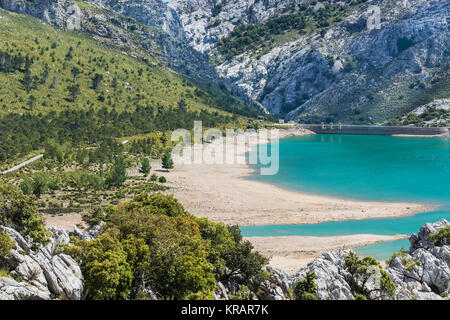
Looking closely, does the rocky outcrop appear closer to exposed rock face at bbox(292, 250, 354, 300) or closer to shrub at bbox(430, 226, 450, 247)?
exposed rock face at bbox(292, 250, 354, 300)

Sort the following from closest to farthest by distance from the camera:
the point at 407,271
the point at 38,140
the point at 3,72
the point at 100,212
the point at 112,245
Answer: the point at 112,245, the point at 407,271, the point at 100,212, the point at 38,140, the point at 3,72

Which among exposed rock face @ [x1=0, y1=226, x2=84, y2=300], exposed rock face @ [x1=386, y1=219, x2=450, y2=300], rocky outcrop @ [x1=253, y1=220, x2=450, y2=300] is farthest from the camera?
exposed rock face @ [x1=386, y1=219, x2=450, y2=300]

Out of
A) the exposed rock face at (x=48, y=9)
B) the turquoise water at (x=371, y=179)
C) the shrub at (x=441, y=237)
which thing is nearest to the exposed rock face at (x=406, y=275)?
the shrub at (x=441, y=237)

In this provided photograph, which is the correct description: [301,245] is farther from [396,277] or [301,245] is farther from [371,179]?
[371,179]

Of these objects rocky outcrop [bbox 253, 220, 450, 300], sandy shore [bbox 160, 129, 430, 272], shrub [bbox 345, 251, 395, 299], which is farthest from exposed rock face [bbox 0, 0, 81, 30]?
shrub [bbox 345, 251, 395, 299]
